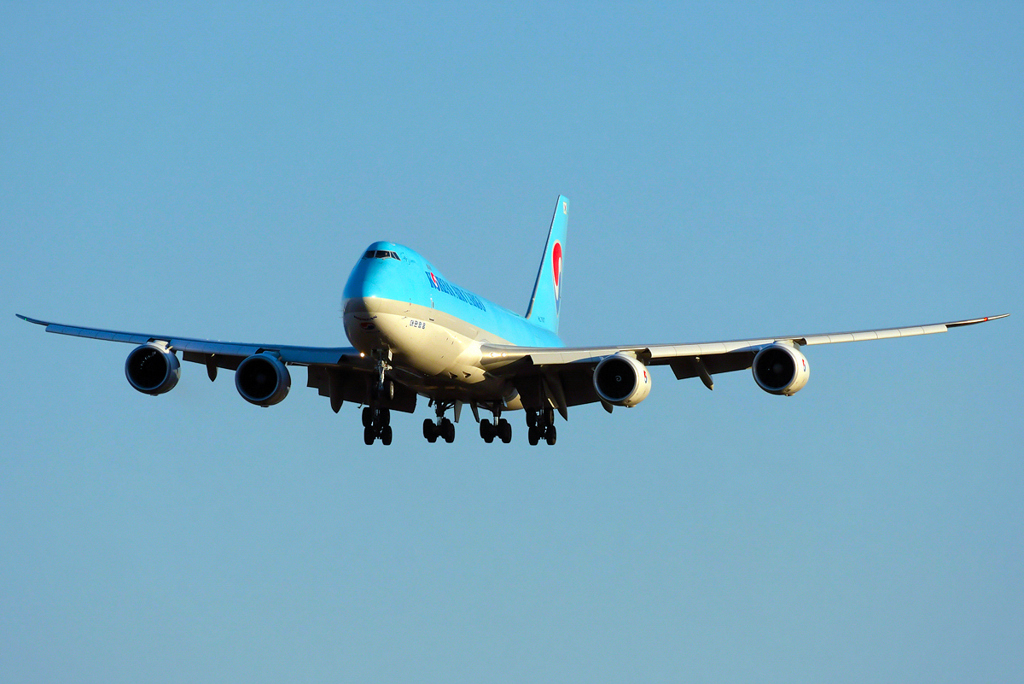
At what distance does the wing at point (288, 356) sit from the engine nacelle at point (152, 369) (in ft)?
1.78

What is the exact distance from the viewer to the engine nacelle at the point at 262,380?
35.9m

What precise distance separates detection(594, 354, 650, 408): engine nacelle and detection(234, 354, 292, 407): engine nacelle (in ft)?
30.8

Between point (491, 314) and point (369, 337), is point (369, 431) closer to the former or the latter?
point (491, 314)

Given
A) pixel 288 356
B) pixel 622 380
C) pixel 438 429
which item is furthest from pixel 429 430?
pixel 622 380

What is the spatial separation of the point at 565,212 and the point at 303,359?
27.6 meters

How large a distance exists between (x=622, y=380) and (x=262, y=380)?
35.6ft

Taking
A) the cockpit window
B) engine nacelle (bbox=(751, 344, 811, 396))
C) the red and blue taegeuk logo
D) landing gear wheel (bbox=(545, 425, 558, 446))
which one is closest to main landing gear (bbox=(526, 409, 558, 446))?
landing gear wheel (bbox=(545, 425, 558, 446))

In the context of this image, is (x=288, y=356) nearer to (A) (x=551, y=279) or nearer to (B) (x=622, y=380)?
(B) (x=622, y=380)

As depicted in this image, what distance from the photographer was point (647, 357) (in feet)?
120

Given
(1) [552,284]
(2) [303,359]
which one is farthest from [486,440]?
(1) [552,284]

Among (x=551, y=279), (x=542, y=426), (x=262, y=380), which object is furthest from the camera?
(x=551, y=279)

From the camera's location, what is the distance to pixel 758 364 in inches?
1387

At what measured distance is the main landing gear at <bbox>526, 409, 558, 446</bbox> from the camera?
40.3 m

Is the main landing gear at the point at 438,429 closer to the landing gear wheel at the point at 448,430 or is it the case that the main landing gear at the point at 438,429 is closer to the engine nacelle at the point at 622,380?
the landing gear wheel at the point at 448,430
